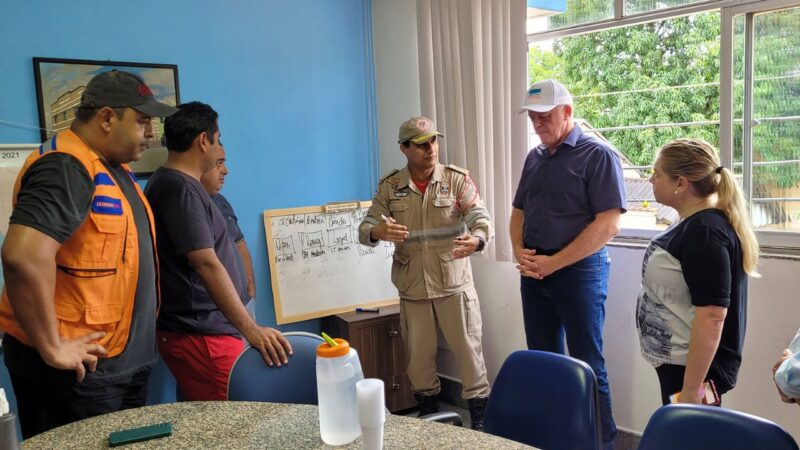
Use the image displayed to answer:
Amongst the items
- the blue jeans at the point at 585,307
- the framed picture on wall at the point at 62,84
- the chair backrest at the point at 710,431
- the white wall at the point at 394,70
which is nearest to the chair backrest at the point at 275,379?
the chair backrest at the point at 710,431

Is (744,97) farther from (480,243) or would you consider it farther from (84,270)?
(84,270)

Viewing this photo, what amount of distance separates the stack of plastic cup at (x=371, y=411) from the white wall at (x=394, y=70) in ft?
8.70

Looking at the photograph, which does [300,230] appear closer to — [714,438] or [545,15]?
[545,15]

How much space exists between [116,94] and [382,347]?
2.07 metres

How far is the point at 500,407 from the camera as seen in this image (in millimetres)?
1826

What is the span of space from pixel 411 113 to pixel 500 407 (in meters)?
2.33

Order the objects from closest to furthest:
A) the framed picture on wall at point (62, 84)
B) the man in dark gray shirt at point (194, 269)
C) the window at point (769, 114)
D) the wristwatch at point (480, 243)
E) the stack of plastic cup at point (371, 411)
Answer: the stack of plastic cup at point (371, 411)
the man in dark gray shirt at point (194, 269)
the window at point (769, 114)
the framed picture on wall at point (62, 84)
the wristwatch at point (480, 243)

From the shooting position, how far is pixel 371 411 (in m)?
1.29

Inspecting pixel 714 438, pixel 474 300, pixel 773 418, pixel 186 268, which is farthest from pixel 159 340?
pixel 773 418

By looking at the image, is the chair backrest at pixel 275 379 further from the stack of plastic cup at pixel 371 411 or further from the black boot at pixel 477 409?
the black boot at pixel 477 409

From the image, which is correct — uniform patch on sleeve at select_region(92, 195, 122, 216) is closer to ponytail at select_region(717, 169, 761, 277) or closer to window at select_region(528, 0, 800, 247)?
ponytail at select_region(717, 169, 761, 277)

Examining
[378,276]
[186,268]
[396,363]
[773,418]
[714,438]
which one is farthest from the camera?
[378,276]

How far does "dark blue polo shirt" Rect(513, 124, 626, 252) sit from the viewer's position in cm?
253

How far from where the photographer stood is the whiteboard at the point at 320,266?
3514 mm
